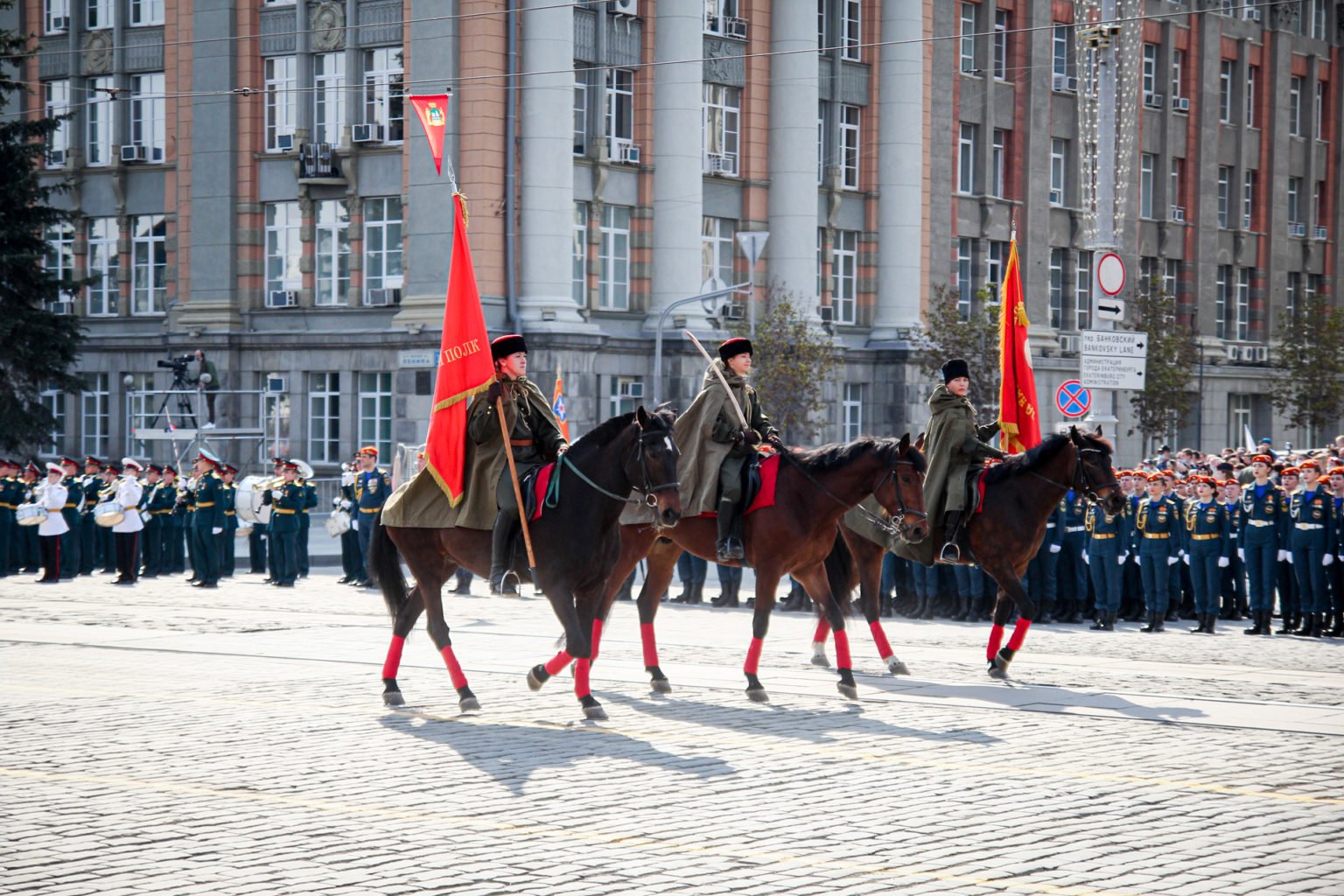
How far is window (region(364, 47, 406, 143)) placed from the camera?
45594 millimetres

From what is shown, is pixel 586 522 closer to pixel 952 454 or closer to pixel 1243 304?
pixel 952 454

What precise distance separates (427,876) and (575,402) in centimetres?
3650

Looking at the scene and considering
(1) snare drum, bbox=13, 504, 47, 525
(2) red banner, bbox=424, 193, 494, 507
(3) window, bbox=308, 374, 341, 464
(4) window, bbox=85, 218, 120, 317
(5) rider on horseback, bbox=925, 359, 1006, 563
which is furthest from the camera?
(4) window, bbox=85, 218, 120, 317

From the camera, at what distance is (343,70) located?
46438 mm

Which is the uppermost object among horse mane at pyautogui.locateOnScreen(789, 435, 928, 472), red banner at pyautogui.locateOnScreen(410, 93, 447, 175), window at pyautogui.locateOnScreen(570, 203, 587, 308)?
window at pyautogui.locateOnScreen(570, 203, 587, 308)

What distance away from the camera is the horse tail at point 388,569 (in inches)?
554

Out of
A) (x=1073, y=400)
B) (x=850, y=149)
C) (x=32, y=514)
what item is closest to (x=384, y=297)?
(x=850, y=149)

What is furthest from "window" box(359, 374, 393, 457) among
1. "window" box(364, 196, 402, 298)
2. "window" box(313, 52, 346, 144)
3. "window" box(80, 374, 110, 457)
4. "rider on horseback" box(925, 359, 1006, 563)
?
"rider on horseback" box(925, 359, 1006, 563)

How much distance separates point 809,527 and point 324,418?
3377 cm

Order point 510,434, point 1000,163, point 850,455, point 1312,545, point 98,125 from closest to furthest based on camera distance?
point 510,434 < point 850,455 < point 1312,545 < point 98,125 < point 1000,163

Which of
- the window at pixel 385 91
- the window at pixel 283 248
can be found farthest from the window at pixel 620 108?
the window at pixel 283 248

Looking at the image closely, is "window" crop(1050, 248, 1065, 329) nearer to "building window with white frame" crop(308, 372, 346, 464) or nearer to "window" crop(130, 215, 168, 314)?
"building window with white frame" crop(308, 372, 346, 464)

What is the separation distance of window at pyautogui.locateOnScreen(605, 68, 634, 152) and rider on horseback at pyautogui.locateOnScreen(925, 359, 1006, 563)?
31.7m

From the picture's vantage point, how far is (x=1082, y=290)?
60188 millimetres
